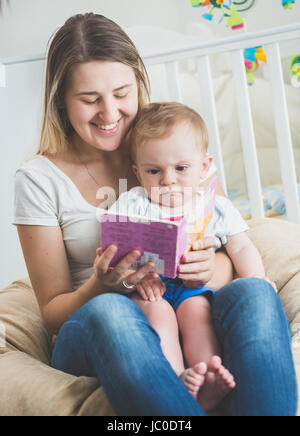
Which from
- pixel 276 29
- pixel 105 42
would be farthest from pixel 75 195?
pixel 276 29

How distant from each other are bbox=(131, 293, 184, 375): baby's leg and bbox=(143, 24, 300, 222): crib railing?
829mm

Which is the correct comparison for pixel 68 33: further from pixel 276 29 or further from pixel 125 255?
pixel 276 29

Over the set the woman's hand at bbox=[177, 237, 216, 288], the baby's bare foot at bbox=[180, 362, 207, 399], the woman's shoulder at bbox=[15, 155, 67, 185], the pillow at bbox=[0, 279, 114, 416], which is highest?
the woman's shoulder at bbox=[15, 155, 67, 185]

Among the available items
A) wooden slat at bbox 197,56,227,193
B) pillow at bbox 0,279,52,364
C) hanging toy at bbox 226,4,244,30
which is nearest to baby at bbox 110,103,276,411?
pillow at bbox 0,279,52,364

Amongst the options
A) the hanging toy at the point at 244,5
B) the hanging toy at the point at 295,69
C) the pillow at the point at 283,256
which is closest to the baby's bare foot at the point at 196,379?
the pillow at the point at 283,256

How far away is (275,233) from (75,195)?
0.61 metres

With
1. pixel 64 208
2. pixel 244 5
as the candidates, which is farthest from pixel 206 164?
pixel 244 5

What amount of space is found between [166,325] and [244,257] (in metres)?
0.28

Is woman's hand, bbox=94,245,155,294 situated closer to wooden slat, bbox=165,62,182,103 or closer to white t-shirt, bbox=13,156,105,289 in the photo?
white t-shirt, bbox=13,156,105,289

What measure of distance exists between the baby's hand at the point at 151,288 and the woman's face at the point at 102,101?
12.8 inches

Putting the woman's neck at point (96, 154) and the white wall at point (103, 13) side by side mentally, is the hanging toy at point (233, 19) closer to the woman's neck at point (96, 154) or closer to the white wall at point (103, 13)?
the white wall at point (103, 13)

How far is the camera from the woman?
75 cm

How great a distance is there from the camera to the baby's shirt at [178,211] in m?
1.01

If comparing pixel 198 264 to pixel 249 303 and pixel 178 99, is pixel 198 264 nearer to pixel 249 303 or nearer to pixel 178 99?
pixel 249 303
